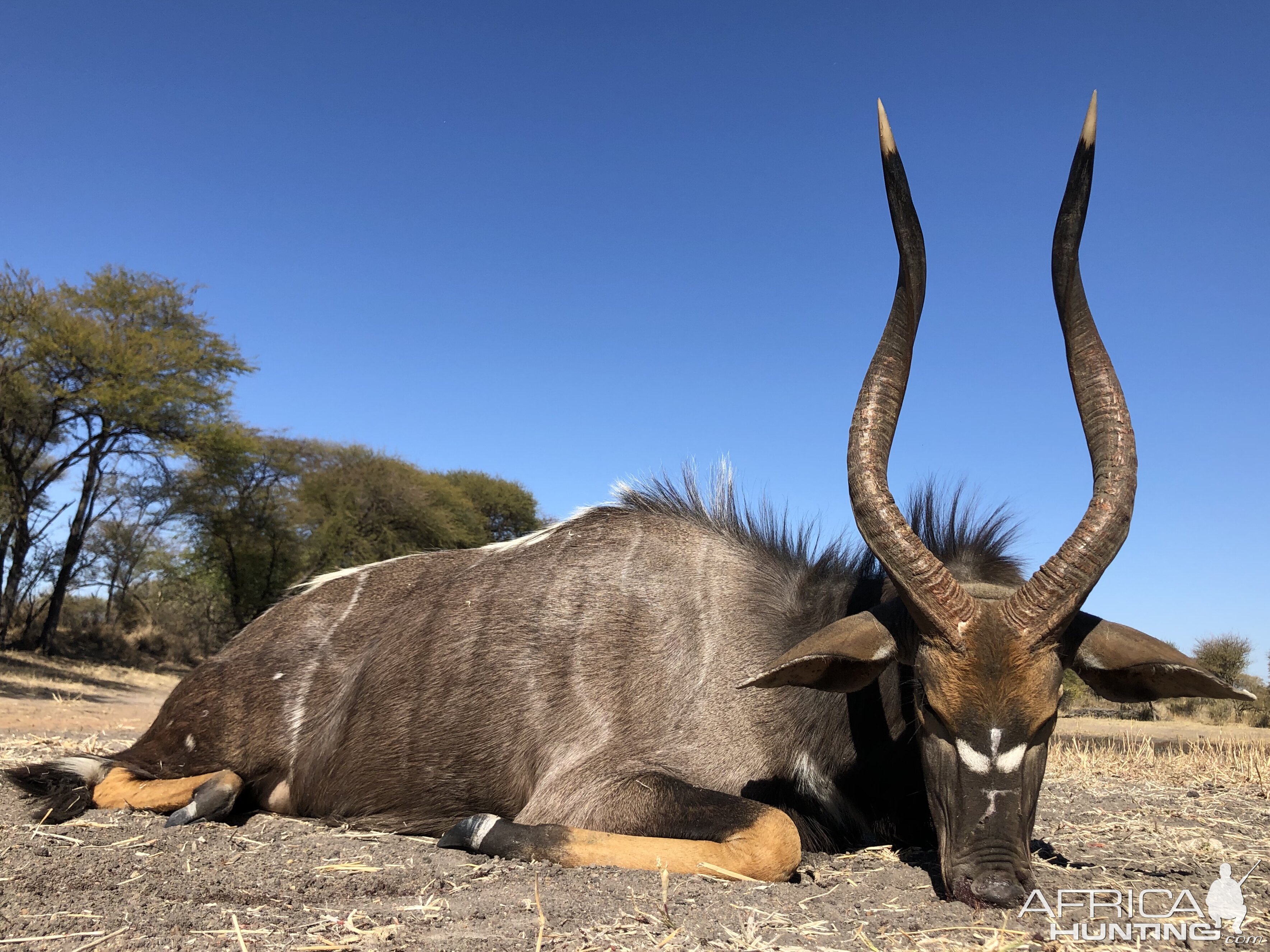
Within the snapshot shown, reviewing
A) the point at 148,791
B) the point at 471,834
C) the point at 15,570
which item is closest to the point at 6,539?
the point at 15,570

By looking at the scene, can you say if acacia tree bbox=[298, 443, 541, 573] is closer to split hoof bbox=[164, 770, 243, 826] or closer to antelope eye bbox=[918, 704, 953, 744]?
split hoof bbox=[164, 770, 243, 826]

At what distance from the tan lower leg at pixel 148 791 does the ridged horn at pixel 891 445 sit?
3.83 m

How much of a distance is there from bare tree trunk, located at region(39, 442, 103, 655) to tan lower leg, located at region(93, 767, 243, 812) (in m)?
25.2

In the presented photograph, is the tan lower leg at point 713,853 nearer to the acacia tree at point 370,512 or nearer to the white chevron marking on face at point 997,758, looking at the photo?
the white chevron marking on face at point 997,758

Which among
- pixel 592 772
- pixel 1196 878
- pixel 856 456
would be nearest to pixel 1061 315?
pixel 856 456

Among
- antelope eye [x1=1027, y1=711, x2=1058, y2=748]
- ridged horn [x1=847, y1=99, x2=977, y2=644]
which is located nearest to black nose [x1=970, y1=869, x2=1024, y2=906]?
antelope eye [x1=1027, y1=711, x2=1058, y2=748]

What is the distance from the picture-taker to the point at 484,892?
11.1ft

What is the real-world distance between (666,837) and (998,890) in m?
1.31

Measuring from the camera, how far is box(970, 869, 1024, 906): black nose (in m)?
3.23

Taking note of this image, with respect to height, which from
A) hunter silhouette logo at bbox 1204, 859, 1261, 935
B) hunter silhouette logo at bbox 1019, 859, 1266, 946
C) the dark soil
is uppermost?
hunter silhouette logo at bbox 1204, 859, 1261, 935

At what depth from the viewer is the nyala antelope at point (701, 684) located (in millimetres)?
3545

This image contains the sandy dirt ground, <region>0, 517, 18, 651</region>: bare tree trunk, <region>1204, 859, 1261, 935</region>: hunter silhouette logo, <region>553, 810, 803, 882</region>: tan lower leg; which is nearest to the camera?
the sandy dirt ground

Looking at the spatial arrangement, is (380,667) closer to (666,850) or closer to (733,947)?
(666,850)

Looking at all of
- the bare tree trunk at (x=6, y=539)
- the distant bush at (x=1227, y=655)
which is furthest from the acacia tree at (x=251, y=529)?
the distant bush at (x=1227, y=655)
